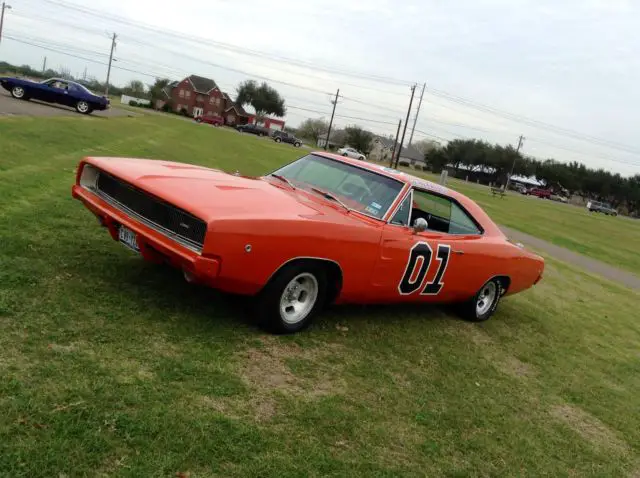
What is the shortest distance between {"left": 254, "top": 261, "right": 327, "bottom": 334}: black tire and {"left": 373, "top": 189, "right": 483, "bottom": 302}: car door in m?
0.58

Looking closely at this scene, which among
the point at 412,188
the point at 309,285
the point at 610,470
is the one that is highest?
the point at 412,188

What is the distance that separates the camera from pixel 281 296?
13.8ft

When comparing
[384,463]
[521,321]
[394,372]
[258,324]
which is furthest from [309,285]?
[521,321]

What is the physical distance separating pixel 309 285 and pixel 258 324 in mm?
499

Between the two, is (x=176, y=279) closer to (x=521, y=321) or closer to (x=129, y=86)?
(x=521, y=321)

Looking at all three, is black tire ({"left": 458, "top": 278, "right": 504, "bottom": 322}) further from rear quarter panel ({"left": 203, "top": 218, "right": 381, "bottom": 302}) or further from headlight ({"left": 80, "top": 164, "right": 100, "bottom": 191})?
headlight ({"left": 80, "top": 164, "right": 100, "bottom": 191})

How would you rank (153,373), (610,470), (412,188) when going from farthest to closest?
1. (412,188)
2. (610,470)
3. (153,373)

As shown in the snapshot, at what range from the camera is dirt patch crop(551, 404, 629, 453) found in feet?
13.8

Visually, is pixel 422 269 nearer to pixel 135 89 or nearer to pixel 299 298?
pixel 299 298

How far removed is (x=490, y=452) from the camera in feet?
11.7

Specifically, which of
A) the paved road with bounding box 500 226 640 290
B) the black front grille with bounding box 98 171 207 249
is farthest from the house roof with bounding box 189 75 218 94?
the black front grille with bounding box 98 171 207 249

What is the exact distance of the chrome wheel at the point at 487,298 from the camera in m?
6.45

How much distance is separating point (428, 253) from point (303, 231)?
1.61m

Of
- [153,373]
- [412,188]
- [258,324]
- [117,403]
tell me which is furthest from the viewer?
[412,188]
